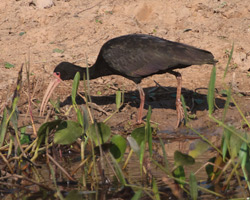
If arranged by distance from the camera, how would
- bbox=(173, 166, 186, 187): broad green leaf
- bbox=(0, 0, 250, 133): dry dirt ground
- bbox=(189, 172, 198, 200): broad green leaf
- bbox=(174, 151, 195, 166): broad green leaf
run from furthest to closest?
bbox=(0, 0, 250, 133): dry dirt ground → bbox=(173, 166, 186, 187): broad green leaf → bbox=(174, 151, 195, 166): broad green leaf → bbox=(189, 172, 198, 200): broad green leaf

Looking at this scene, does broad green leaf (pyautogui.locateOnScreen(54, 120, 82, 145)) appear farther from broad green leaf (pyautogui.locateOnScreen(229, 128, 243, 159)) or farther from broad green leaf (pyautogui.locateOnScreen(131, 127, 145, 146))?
broad green leaf (pyautogui.locateOnScreen(229, 128, 243, 159))

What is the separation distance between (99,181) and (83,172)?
292 mm

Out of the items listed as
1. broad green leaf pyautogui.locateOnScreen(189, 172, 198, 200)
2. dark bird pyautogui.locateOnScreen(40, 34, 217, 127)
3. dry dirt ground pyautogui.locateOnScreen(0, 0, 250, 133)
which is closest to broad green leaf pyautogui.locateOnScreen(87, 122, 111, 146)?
broad green leaf pyautogui.locateOnScreen(189, 172, 198, 200)

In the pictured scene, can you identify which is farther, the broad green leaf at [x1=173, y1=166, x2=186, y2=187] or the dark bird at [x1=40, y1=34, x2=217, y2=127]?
the dark bird at [x1=40, y1=34, x2=217, y2=127]

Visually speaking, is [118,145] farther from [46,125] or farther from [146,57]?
[146,57]

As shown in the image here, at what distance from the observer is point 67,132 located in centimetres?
484

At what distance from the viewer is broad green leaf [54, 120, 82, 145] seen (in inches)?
190

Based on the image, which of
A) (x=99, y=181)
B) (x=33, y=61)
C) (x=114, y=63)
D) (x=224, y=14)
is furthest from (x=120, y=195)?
(x=224, y=14)

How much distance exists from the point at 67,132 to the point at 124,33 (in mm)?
5341

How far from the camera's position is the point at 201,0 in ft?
34.8

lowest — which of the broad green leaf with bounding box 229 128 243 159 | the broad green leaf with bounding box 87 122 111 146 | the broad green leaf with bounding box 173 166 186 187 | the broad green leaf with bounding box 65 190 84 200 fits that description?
the broad green leaf with bounding box 65 190 84 200

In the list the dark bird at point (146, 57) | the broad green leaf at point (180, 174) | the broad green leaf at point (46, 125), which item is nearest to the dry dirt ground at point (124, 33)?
the dark bird at point (146, 57)

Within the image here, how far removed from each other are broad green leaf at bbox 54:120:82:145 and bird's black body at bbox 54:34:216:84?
2.89 metres

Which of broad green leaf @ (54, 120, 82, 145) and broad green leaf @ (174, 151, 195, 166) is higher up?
broad green leaf @ (174, 151, 195, 166)
